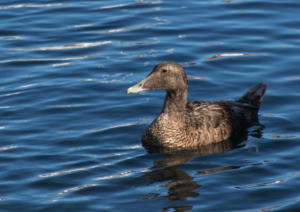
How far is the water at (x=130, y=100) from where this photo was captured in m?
10.7

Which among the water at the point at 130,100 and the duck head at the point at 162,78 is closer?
the water at the point at 130,100

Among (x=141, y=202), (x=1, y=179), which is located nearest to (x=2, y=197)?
(x=1, y=179)

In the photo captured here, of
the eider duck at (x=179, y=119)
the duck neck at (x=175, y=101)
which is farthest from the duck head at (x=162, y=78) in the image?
the duck neck at (x=175, y=101)

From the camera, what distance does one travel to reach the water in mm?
10719

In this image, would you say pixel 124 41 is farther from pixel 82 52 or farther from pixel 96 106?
pixel 96 106

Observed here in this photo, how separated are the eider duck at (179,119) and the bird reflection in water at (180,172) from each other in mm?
163

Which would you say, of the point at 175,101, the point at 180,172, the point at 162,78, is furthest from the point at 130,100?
the point at 180,172

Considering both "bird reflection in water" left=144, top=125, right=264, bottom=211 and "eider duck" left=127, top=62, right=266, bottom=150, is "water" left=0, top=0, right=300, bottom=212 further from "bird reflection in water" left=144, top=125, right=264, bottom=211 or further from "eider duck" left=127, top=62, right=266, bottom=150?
"eider duck" left=127, top=62, right=266, bottom=150

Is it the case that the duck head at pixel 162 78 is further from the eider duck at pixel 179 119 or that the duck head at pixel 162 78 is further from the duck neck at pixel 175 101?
the duck neck at pixel 175 101

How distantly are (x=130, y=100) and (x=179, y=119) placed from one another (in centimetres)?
198

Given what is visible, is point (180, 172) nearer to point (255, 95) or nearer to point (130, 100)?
point (255, 95)

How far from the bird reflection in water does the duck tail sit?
833 millimetres

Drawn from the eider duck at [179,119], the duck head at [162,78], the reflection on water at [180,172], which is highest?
the duck head at [162,78]

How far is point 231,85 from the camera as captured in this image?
14883mm
